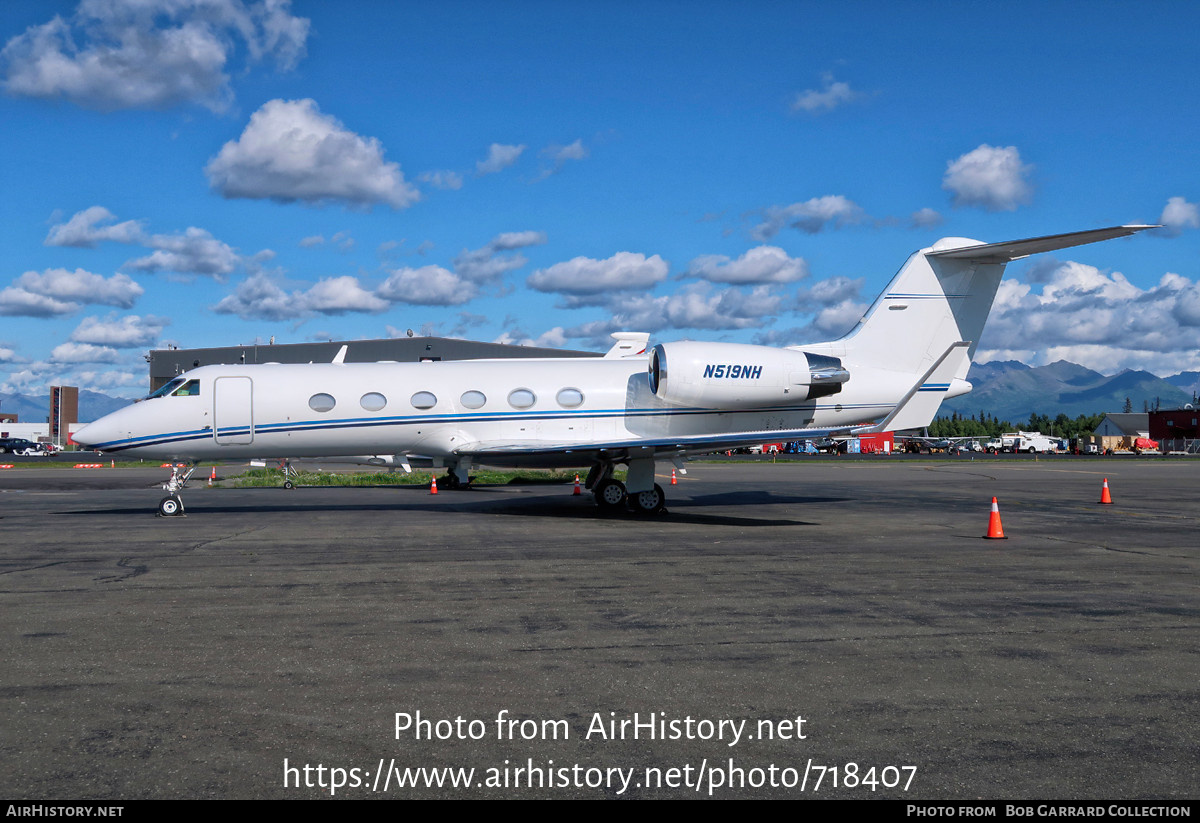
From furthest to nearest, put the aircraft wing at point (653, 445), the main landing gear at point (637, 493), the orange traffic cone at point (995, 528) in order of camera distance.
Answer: the main landing gear at point (637, 493) < the aircraft wing at point (653, 445) < the orange traffic cone at point (995, 528)

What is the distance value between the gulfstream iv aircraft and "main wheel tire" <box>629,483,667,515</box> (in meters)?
0.02

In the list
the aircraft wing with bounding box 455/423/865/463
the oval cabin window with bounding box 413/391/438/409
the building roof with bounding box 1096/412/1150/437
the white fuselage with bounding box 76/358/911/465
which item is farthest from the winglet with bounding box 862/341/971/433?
the building roof with bounding box 1096/412/1150/437

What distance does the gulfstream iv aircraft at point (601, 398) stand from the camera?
16938 mm

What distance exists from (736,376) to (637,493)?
3070mm

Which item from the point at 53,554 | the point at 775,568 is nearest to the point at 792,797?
the point at 775,568

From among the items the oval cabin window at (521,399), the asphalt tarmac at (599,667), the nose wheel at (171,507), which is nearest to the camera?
the asphalt tarmac at (599,667)

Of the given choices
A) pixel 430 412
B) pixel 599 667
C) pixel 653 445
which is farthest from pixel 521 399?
pixel 599 667

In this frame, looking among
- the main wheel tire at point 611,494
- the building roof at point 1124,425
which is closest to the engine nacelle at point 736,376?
the main wheel tire at point 611,494

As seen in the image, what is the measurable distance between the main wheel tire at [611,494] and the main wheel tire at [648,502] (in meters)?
0.62

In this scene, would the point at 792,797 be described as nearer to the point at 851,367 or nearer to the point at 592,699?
the point at 592,699

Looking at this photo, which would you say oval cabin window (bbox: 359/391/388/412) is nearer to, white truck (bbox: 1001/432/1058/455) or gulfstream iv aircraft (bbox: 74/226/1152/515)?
gulfstream iv aircraft (bbox: 74/226/1152/515)

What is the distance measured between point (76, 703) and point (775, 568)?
7369mm

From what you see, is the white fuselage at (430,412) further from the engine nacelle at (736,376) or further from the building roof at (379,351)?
the building roof at (379,351)

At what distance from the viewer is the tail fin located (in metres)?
18.1
